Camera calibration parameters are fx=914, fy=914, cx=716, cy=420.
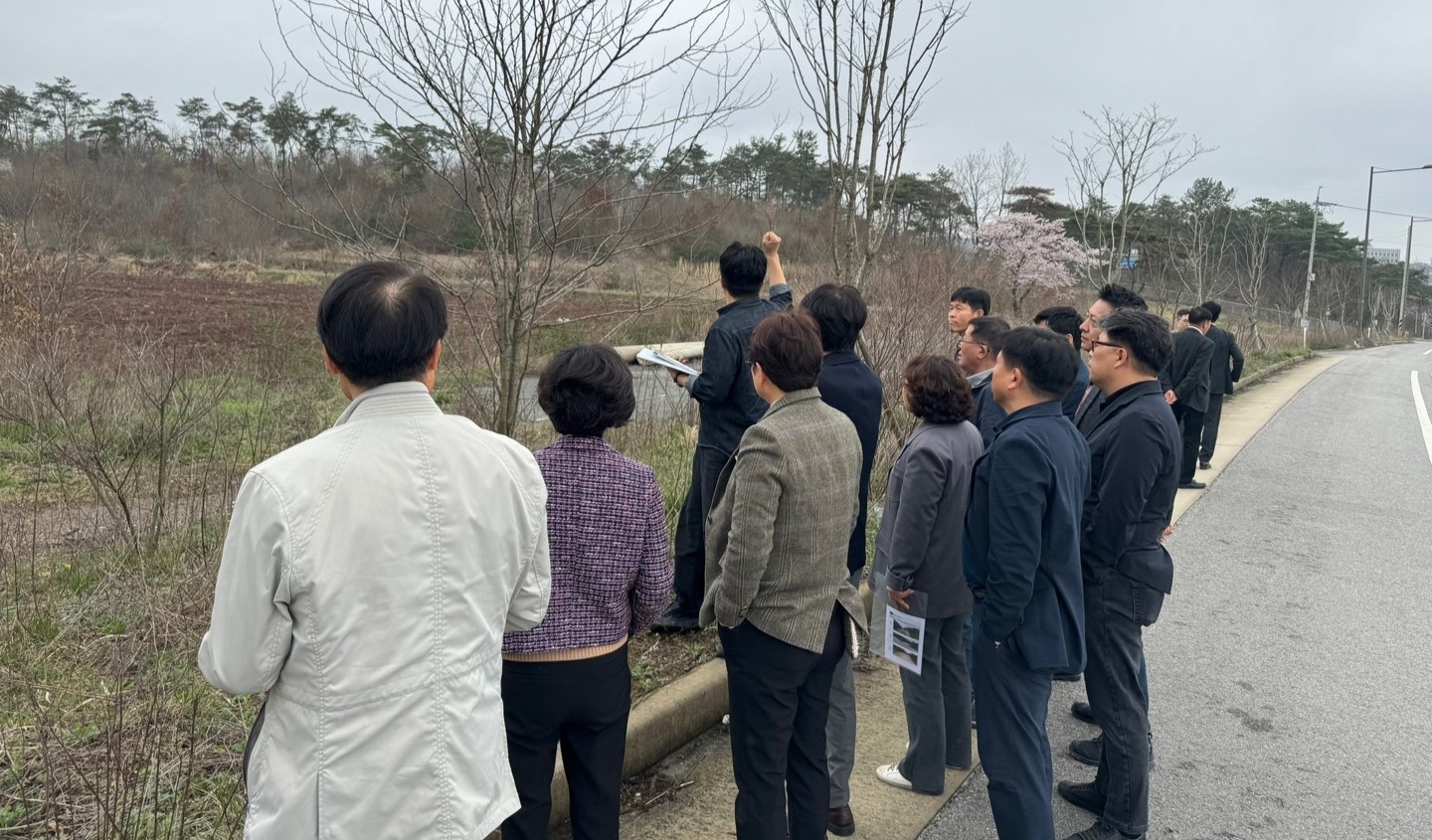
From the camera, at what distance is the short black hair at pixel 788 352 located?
2.76m

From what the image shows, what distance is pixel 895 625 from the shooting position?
3.27 m

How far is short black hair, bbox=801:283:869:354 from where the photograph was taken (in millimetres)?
3529

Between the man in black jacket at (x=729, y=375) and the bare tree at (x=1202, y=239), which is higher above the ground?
the bare tree at (x=1202, y=239)

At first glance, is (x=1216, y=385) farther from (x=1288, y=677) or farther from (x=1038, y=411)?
(x=1038, y=411)

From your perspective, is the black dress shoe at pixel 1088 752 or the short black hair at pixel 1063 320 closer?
the black dress shoe at pixel 1088 752

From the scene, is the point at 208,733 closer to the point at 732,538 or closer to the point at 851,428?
the point at 732,538

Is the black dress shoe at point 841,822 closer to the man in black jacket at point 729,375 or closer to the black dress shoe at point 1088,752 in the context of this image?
the man in black jacket at point 729,375

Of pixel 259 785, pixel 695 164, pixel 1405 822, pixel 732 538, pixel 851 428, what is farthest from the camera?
pixel 695 164

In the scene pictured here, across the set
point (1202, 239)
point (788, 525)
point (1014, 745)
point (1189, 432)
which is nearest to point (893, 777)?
point (1014, 745)

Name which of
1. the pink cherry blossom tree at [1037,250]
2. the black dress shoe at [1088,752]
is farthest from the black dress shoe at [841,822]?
the pink cherry blossom tree at [1037,250]

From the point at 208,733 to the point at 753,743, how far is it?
75.4 inches

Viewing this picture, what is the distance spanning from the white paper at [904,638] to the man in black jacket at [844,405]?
17cm

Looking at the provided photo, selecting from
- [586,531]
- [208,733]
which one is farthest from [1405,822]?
[208,733]

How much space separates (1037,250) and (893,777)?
2846 cm
